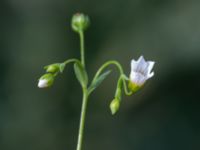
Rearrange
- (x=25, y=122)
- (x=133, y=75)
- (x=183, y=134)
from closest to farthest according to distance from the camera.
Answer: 1. (x=133, y=75)
2. (x=183, y=134)
3. (x=25, y=122)

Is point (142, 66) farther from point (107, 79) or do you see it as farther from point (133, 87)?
point (107, 79)

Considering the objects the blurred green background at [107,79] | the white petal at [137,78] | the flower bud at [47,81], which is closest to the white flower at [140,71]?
the white petal at [137,78]

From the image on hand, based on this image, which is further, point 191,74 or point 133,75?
point 191,74

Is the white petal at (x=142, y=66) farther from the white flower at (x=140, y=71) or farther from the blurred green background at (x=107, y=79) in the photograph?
the blurred green background at (x=107, y=79)

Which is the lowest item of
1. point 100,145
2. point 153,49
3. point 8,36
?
point 100,145

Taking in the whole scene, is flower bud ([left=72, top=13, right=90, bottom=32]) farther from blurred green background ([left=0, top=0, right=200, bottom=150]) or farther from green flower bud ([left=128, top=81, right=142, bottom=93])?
blurred green background ([left=0, top=0, right=200, bottom=150])

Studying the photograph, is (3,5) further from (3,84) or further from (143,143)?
(143,143)

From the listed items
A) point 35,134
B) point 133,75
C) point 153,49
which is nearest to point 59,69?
point 133,75
